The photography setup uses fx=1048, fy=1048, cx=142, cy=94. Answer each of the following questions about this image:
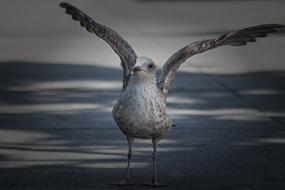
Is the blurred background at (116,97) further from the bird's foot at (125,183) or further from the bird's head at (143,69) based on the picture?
the bird's head at (143,69)

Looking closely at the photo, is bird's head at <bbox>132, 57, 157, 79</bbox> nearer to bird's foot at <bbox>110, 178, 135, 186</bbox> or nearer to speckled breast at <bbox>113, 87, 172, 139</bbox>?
speckled breast at <bbox>113, 87, 172, 139</bbox>

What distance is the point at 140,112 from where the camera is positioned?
29.1ft

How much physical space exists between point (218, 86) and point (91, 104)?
8.48ft

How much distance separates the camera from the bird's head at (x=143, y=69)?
877cm

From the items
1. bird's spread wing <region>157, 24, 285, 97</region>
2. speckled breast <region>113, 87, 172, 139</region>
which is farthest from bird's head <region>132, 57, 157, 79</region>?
bird's spread wing <region>157, 24, 285, 97</region>

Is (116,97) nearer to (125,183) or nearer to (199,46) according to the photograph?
(199,46)

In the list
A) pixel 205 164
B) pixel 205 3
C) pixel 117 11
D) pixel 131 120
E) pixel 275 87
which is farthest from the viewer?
pixel 205 3

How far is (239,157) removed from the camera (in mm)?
10703

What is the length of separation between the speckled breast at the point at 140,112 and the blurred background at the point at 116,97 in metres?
0.63

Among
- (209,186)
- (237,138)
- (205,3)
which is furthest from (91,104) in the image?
(205,3)

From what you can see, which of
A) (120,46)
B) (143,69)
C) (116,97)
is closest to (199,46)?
(120,46)

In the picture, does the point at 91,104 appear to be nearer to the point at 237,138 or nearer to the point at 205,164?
→ the point at 237,138

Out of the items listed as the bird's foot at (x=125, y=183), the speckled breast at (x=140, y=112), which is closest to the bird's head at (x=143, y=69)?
the speckled breast at (x=140, y=112)

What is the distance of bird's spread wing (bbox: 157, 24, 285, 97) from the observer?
970 cm
